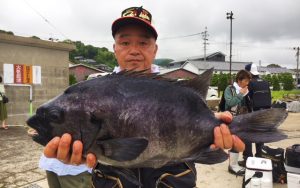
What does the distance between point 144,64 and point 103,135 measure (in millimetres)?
851

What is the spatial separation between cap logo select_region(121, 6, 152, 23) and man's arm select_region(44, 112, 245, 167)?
0.90 m

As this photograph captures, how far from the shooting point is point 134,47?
237cm

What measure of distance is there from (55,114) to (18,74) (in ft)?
32.3

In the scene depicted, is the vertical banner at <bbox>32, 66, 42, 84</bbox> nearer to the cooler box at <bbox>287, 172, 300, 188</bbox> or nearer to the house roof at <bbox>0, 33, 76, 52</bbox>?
the house roof at <bbox>0, 33, 76, 52</bbox>

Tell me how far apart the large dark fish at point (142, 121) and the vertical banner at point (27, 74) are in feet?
32.4

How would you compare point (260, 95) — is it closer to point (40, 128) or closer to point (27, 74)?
point (40, 128)

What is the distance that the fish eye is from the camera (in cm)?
179

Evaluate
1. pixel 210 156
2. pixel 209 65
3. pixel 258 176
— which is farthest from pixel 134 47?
pixel 209 65

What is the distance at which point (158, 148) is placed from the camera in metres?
1.70

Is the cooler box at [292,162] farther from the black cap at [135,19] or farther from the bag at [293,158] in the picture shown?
the black cap at [135,19]

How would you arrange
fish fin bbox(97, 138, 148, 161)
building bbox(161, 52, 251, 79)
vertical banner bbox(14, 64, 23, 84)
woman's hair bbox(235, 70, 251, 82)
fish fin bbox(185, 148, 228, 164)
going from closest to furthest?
fish fin bbox(97, 138, 148, 161), fish fin bbox(185, 148, 228, 164), woman's hair bbox(235, 70, 251, 82), vertical banner bbox(14, 64, 23, 84), building bbox(161, 52, 251, 79)

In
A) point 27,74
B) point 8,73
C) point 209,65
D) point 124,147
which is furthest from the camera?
point 209,65

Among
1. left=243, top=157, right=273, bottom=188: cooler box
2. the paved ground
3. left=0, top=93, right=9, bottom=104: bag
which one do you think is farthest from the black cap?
left=0, top=93, right=9, bottom=104: bag

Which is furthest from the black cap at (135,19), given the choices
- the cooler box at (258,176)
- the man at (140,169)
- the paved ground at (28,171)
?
the paved ground at (28,171)
